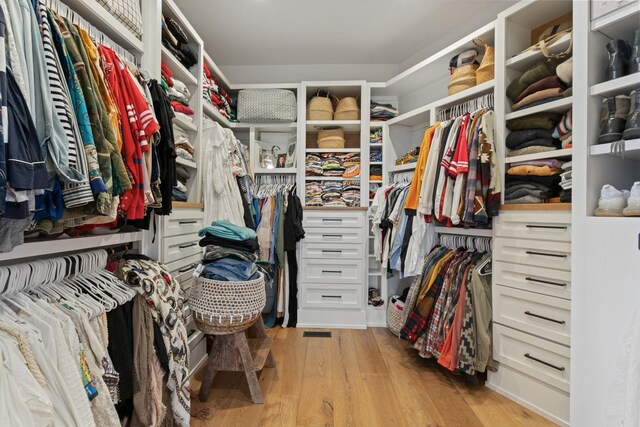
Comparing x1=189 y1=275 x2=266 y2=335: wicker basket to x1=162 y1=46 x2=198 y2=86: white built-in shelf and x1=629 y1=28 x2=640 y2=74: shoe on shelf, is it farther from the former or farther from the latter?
x1=629 y1=28 x2=640 y2=74: shoe on shelf

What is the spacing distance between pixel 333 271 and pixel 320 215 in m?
0.53

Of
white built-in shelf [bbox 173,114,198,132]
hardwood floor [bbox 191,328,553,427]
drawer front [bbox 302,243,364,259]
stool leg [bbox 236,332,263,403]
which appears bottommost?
hardwood floor [bbox 191,328,553,427]

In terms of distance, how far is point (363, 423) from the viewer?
1.60 metres

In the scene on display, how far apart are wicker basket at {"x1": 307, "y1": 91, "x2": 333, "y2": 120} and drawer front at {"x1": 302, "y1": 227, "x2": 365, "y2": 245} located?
1075 millimetres

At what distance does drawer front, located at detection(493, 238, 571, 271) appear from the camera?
162 centimetres

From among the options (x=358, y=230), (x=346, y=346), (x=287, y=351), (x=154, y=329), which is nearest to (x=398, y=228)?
(x=358, y=230)

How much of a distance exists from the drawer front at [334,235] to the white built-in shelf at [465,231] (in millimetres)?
741

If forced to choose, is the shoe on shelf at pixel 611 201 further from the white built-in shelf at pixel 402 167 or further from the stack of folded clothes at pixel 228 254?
the stack of folded clothes at pixel 228 254

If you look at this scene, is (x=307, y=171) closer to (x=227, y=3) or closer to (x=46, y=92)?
(x=227, y=3)

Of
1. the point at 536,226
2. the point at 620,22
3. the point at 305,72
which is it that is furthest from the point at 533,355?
the point at 305,72

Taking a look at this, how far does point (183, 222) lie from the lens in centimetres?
204

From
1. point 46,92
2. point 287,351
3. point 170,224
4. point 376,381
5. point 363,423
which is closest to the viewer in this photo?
point 46,92

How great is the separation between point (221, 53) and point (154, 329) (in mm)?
2812

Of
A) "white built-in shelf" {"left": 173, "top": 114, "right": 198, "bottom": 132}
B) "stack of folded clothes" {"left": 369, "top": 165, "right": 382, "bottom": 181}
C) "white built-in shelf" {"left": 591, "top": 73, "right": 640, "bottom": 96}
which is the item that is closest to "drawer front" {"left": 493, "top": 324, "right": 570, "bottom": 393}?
"white built-in shelf" {"left": 591, "top": 73, "right": 640, "bottom": 96}
